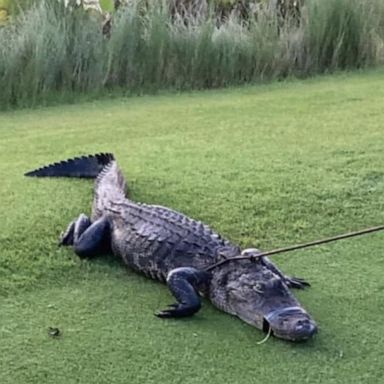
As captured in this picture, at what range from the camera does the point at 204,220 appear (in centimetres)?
356

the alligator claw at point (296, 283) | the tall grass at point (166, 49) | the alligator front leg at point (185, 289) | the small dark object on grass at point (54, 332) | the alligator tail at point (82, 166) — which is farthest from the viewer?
the tall grass at point (166, 49)

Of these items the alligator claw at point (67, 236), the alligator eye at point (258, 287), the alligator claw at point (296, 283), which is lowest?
the alligator claw at point (67, 236)

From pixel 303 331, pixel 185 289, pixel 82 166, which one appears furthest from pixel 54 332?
pixel 82 166

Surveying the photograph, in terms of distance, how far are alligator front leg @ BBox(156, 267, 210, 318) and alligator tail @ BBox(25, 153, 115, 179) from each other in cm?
133

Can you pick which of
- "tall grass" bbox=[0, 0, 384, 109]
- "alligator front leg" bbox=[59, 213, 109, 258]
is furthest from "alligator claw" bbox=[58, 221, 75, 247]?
"tall grass" bbox=[0, 0, 384, 109]

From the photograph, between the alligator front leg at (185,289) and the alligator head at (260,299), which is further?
the alligator front leg at (185,289)

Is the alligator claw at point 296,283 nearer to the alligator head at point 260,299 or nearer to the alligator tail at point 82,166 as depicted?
the alligator head at point 260,299

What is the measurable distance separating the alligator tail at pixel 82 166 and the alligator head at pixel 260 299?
4.68 ft

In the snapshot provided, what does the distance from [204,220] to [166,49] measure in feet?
11.8

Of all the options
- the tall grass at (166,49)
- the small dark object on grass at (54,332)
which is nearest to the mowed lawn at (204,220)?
the small dark object on grass at (54,332)

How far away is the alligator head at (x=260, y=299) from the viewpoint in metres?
2.51

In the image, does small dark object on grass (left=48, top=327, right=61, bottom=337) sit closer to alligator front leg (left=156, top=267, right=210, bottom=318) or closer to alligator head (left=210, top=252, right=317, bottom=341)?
alligator front leg (left=156, top=267, right=210, bottom=318)

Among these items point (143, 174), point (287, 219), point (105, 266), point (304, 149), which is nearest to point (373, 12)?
point (304, 149)

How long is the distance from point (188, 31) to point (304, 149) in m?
2.69
